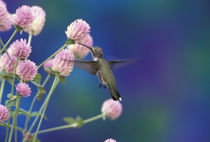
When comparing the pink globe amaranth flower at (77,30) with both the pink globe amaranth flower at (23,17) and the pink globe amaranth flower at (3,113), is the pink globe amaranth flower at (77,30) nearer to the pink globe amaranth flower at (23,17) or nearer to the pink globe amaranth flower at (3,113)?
the pink globe amaranth flower at (23,17)

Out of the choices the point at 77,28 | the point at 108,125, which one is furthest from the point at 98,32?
the point at 77,28

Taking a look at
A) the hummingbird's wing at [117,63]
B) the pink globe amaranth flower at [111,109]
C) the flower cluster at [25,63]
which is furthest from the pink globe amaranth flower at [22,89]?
the pink globe amaranth flower at [111,109]

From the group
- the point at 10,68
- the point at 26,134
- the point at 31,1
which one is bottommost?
the point at 26,134

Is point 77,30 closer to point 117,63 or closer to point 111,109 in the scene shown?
point 117,63

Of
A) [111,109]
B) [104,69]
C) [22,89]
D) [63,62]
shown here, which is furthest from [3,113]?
[111,109]

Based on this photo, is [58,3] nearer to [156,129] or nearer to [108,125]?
[108,125]

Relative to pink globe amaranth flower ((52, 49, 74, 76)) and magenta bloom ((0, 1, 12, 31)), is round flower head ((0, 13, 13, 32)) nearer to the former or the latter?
magenta bloom ((0, 1, 12, 31))
